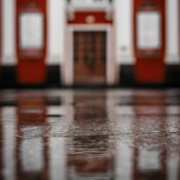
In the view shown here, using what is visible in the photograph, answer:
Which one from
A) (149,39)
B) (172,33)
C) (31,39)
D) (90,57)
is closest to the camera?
(172,33)

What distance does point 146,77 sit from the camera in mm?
20766

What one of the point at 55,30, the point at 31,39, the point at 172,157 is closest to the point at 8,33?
the point at 31,39

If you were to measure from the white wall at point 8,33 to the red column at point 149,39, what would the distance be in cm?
470

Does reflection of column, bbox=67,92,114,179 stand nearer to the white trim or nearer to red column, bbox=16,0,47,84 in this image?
the white trim

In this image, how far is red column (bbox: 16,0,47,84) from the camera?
67.9 ft

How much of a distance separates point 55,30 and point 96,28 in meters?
1.64

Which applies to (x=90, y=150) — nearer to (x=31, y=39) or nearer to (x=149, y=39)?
(x=149, y=39)

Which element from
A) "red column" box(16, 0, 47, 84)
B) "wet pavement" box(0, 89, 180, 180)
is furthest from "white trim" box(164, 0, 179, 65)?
"wet pavement" box(0, 89, 180, 180)

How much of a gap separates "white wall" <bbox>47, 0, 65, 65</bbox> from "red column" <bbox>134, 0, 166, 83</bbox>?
9.28 ft

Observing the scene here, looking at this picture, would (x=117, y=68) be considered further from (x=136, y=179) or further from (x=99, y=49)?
(x=136, y=179)

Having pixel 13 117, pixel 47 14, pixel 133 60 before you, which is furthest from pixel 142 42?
pixel 13 117

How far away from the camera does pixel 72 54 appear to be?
21031 mm

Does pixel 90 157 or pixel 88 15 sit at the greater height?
pixel 88 15

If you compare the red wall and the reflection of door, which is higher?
the red wall
